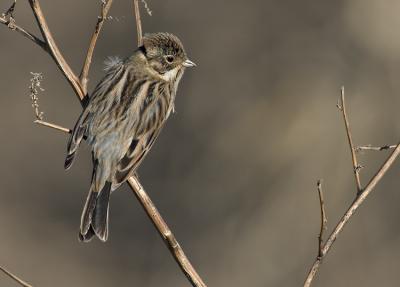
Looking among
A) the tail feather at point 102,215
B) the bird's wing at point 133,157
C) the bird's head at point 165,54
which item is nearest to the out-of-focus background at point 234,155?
the bird's head at point 165,54

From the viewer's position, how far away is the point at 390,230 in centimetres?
934

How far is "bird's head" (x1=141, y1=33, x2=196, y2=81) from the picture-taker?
5617mm

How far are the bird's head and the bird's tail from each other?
1008 millimetres

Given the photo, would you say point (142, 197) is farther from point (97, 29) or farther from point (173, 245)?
point (97, 29)

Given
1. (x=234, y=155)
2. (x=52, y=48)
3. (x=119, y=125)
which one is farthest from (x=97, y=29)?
(x=234, y=155)

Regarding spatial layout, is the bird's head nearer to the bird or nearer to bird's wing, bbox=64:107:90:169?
the bird

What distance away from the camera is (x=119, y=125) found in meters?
5.23

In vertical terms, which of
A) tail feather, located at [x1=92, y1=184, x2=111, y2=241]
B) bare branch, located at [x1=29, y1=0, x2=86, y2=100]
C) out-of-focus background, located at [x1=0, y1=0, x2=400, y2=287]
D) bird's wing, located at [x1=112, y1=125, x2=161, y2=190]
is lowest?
out-of-focus background, located at [x1=0, y1=0, x2=400, y2=287]

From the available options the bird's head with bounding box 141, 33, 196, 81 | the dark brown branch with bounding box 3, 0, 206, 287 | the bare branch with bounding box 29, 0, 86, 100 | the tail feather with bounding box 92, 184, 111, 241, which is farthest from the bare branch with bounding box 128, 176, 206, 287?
the bird's head with bounding box 141, 33, 196, 81

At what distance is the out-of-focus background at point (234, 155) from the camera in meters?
9.85

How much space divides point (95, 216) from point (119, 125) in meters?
0.63

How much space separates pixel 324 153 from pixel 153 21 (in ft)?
12.1

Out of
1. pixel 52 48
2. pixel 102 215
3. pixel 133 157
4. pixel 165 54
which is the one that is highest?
pixel 52 48

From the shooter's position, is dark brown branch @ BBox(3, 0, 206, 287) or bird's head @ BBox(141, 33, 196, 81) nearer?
dark brown branch @ BBox(3, 0, 206, 287)
